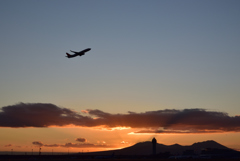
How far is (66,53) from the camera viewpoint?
7805 inches

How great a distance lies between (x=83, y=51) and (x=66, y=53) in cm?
1111

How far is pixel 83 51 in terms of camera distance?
19612 cm
